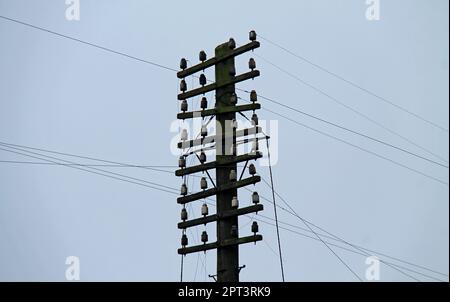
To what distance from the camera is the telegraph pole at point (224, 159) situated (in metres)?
32.6

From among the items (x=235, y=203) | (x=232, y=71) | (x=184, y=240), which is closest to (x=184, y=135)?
(x=232, y=71)

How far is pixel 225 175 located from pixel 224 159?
0.40m

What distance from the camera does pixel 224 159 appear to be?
33.0 meters

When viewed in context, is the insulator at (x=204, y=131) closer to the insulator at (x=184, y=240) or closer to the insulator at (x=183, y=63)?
the insulator at (x=183, y=63)

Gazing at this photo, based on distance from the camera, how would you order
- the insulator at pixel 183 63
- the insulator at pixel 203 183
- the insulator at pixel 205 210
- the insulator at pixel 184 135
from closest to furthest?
1. the insulator at pixel 205 210
2. the insulator at pixel 203 183
3. the insulator at pixel 184 135
4. the insulator at pixel 183 63

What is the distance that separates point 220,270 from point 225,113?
3.72 metres

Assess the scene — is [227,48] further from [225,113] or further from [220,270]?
[220,270]

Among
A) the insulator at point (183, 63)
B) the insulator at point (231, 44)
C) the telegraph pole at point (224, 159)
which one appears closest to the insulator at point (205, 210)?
the telegraph pole at point (224, 159)

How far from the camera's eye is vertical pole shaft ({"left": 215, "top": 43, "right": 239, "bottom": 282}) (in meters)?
32.6

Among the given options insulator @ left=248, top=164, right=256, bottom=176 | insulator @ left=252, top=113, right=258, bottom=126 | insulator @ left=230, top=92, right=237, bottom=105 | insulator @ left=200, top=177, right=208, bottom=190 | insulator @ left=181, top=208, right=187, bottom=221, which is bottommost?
insulator @ left=181, top=208, right=187, bottom=221

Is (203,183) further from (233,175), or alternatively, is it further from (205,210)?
(233,175)

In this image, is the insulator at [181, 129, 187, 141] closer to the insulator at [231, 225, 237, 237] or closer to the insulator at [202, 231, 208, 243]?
the insulator at [202, 231, 208, 243]

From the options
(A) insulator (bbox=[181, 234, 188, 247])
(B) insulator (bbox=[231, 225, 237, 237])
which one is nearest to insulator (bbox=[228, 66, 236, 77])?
(B) insulator (bbox=[231, 225, 237, 237])
